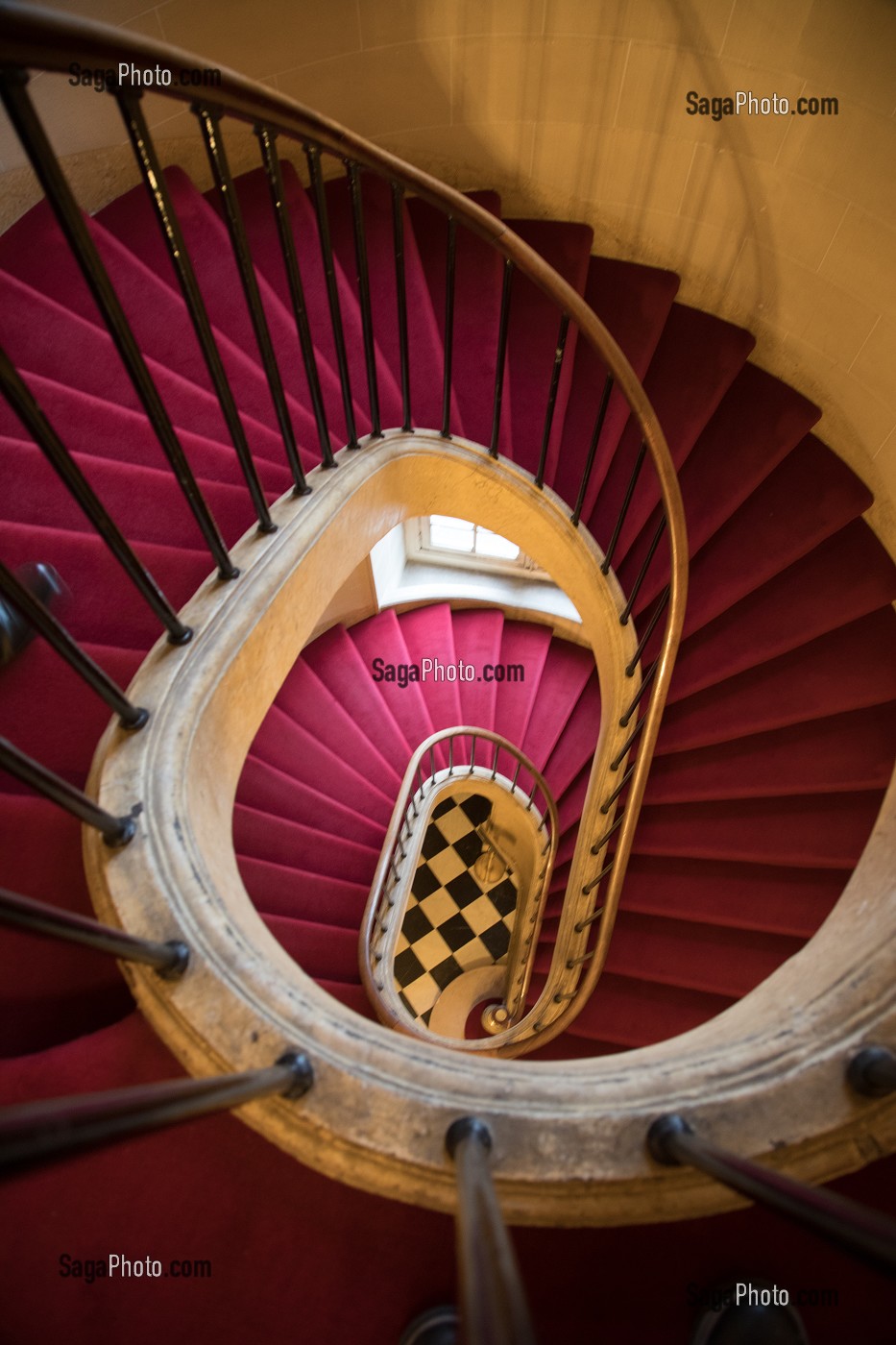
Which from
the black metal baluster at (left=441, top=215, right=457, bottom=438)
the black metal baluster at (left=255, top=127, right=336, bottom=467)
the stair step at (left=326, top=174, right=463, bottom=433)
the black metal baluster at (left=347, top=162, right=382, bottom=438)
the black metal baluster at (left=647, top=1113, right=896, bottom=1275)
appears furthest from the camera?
the stair step at (left=326, top=174, right=463, bottom=433)

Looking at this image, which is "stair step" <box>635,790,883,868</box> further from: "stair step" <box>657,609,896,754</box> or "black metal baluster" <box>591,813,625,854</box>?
"stair step" <box>657,609,896,754</box>

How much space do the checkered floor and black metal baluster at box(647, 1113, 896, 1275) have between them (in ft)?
15.9

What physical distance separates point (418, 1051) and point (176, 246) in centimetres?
164

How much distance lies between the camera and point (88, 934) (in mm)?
1037

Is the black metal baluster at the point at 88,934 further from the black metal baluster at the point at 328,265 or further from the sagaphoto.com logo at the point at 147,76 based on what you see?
the black metal baluster at the point at 328,265

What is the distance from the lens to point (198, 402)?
253 centimetres

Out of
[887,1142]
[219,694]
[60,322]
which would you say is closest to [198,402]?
[60,322]

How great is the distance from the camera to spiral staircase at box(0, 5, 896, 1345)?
1166 mm

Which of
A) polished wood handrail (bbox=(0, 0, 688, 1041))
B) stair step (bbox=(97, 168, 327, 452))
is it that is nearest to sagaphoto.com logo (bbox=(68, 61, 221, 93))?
polished wood handrail (bbox=(0, 0, 688, 1041))

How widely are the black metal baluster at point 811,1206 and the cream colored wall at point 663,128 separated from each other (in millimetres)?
3102

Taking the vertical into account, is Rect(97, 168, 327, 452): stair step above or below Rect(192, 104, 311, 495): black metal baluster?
Result: above

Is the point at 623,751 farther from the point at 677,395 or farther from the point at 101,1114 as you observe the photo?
the point at 101,1114

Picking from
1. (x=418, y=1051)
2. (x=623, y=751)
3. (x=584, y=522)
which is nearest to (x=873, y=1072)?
(x=418, y=1051)

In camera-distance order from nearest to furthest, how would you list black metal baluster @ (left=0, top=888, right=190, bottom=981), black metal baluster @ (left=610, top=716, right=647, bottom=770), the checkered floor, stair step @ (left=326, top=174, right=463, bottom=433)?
black metal baluster @ (left=0, top=888, right=190, bottom=981) < black metal baluster @ (left=610, top=716, right=647, bottom=770) < stair step @ (left=326, top=174, right=463, bottom=433) < the checkered floor
